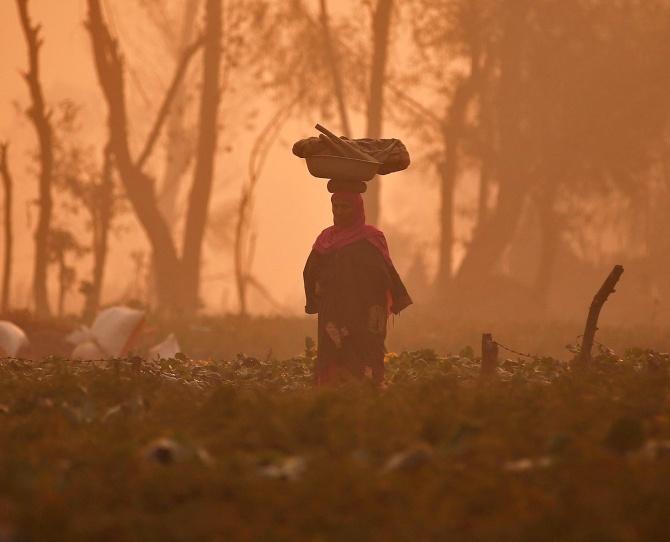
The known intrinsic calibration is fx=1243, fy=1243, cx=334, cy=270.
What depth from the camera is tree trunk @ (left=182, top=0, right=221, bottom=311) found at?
2872 cm

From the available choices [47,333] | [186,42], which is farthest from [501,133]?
[47,333]

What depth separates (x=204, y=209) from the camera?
94.6 ft

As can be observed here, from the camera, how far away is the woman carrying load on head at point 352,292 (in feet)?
34.6

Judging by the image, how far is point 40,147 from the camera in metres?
28.3

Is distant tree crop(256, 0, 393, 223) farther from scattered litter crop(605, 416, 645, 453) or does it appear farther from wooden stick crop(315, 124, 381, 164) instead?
scattered litter crop(605, 416, 645, 453)

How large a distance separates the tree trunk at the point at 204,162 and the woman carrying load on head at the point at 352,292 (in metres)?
17.9

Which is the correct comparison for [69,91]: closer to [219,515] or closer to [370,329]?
[370,329]

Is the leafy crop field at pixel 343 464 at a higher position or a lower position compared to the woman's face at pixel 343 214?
lower

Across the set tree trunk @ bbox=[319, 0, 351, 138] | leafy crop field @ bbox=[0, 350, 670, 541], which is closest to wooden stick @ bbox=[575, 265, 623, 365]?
leafy crop field @ bbox=[0, 350, 670, 541]

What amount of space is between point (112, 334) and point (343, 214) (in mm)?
8039

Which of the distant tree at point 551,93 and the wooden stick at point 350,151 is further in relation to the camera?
the distant tree at point 551,93

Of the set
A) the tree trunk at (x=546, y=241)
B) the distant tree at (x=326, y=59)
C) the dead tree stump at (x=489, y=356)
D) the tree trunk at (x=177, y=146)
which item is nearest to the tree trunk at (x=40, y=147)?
the distant tree at (x=326, y=59)

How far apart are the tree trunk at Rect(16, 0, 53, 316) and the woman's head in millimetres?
18041

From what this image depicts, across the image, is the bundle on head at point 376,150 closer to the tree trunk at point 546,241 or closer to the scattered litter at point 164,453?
the scattered litter at point 164,453
